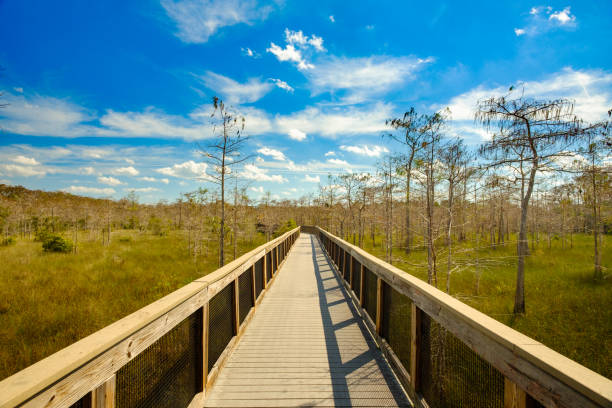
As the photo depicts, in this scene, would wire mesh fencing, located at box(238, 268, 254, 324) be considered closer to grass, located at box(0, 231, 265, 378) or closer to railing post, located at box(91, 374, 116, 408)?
railing post, located at box(91, 374, 116, 408)

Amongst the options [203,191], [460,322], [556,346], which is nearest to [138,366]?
[460,322]

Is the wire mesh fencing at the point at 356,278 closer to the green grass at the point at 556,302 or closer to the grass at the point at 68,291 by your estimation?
the green grass at the point at 556,302

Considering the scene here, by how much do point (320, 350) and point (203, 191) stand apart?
1646cm

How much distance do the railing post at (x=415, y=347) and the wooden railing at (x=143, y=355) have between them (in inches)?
76.8

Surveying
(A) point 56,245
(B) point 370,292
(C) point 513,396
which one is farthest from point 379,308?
(A) point 56,245

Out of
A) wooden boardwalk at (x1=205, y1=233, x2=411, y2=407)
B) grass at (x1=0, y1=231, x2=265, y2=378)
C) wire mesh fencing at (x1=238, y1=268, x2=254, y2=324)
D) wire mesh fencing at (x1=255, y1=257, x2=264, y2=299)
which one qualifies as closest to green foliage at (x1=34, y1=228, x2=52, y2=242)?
grass at (x1=0, y1=231, x2=265, y2=378)

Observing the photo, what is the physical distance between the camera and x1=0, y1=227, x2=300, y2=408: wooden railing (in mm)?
980

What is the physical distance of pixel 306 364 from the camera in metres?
3.24

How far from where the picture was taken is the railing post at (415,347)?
7.85 feet

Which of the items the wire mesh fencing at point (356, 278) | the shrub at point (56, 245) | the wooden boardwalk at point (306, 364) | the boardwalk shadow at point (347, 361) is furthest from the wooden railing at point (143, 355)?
the shrub at point (56, 245)

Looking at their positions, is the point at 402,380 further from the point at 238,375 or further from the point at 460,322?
the point at 238,375

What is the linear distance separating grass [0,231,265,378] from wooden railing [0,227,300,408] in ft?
23.4

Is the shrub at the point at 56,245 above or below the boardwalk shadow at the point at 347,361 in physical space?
below

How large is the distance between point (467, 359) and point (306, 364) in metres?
1.94
